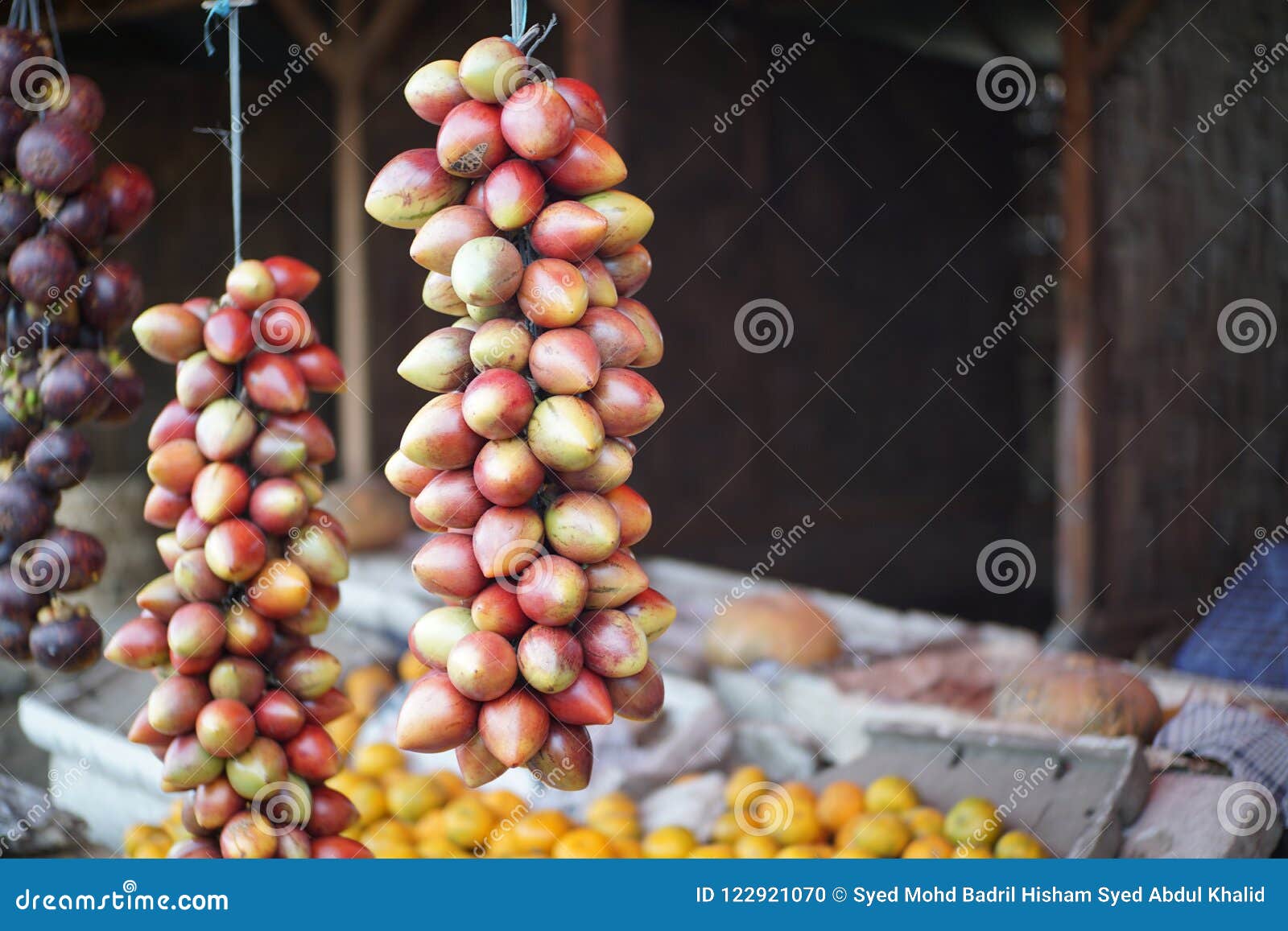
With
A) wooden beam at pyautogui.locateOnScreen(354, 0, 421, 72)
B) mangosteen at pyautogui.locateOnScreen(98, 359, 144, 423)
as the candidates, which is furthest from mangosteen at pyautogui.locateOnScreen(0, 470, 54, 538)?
wooden beam at pyautogui.locateOnScreen(354, 0, 421, 72)

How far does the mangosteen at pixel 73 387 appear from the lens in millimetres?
1442

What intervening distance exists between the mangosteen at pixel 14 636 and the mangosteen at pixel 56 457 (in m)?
0.18

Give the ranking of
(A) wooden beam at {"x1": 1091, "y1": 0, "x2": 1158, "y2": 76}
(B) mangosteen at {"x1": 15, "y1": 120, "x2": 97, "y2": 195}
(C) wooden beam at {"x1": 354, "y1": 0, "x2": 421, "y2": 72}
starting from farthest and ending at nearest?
(C) wooden beam at {"x1": 354, "y1": 0, "x2": 421, "y2": 72} → (A) wooden beam at {"x1": 1091, "y1": 0, "x2": 1158, "y2": 76} → (B) mangosteen at {"x1": 15, "y1": 120, "x2": 97, "y2": 195}

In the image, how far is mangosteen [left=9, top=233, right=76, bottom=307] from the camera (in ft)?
4.67

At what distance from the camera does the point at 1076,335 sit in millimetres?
4086

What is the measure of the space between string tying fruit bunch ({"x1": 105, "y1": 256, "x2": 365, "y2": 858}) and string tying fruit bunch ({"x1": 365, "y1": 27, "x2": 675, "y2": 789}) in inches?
10.6

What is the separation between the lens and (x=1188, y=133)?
4.15 meters

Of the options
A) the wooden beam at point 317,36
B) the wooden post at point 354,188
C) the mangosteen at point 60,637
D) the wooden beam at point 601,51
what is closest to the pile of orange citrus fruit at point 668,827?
the mangosteen at point 60,637

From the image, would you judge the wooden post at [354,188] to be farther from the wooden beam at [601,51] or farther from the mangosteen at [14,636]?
the mangosteen at [14,636]

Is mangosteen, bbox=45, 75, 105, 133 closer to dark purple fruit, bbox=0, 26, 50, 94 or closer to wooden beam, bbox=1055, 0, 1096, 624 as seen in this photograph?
dark purple fruit, bbox=0, 26, 50, 94

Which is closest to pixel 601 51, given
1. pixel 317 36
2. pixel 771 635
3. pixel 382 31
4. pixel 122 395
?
pixel 317 36
